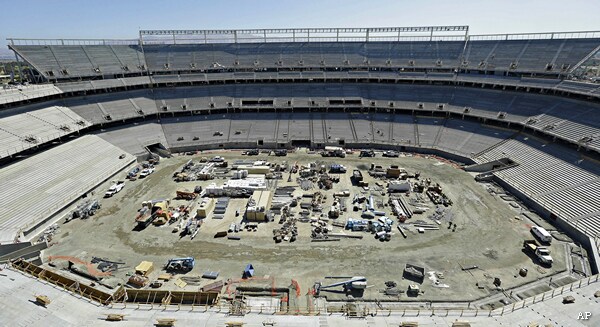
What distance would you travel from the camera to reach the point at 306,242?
3045 cm

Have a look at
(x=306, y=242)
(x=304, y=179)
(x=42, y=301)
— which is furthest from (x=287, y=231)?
(x=42, y=301)

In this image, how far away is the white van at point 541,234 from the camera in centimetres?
2943

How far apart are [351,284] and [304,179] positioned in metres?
21.9

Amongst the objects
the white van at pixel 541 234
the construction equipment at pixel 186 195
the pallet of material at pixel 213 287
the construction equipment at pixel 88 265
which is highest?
the construction equipment at pixel 186 195

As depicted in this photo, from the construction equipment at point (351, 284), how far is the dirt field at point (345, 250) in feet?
1.88

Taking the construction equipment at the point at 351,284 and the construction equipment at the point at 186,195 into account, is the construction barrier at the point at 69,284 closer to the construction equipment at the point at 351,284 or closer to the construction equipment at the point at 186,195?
the construction equipment at the point at 351,284

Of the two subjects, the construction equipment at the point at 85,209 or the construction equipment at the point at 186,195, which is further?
the construction equipment at the point at 186,195

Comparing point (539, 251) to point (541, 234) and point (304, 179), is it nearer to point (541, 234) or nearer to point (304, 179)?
point (541, 234)

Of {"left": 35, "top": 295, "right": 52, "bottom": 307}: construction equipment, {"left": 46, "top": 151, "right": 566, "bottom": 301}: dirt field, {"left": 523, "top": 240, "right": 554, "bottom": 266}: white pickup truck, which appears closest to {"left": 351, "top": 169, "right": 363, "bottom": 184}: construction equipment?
{"left": 46, "top": 151, "right": 566, "bottom": 301}: dirt field

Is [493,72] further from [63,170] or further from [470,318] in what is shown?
[63,170]

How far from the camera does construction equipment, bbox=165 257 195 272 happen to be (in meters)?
26.6

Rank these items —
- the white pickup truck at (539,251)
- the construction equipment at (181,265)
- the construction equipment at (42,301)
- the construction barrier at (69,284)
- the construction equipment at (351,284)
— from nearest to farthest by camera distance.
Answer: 1. the construction equipment at (42,301)
2. the construction barrier at (69,284)
3. the construction equipment at (351,284)
4. the construction equipment at (181,265)
5. the white pickup truck at (539,251)

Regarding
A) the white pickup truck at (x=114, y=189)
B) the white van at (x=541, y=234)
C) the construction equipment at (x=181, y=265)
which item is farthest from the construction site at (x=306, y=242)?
the white van at (x=541, y=234)

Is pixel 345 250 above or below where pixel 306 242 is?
below
